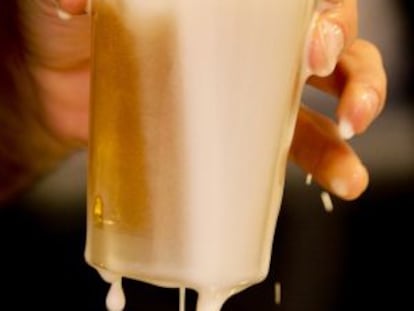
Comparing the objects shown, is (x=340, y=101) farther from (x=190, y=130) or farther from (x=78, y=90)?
(x=78, y=90)

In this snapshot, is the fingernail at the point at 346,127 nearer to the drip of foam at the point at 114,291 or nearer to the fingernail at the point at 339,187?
the fingernail at the point at 339,187

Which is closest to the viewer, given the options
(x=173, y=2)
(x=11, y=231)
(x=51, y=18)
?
(x=173, y=2)

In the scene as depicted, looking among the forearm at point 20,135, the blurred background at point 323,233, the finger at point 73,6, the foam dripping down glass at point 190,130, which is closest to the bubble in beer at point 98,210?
the foam dripping down glass at point 190,130

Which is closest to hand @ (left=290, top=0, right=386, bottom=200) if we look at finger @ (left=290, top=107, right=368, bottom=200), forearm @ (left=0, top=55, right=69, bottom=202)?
finger @ (left=290, top=107, right=368, bottom=200)

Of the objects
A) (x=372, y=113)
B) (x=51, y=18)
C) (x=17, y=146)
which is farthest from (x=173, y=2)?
(x=17, y=146)

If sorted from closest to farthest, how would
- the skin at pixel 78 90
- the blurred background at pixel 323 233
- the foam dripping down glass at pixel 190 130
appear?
the foam dripping down glass at pixel 190 130, the skin at pixel 78 90, the blurred background at pixel 323 233

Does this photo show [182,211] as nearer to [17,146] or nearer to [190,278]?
[190,278]

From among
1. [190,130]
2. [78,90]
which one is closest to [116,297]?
[190,130]
